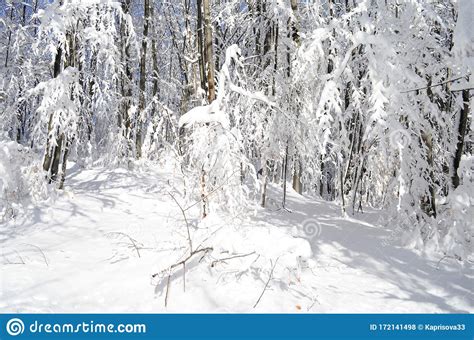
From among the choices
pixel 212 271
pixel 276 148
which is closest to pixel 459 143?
pixel 276 148

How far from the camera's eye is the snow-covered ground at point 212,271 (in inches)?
149

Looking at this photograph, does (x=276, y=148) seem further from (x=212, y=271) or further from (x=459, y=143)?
(x=212, y=271)

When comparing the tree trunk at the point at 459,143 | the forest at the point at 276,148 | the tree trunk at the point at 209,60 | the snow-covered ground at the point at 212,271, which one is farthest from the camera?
the tree trunk at the point at 459,143

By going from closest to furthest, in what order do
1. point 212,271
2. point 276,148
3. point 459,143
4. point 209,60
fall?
point 212,271
point 209,60
point 459,143
point 276,148

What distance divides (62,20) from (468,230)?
8.49m

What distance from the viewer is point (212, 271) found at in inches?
173

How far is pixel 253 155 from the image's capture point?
9.62 metres

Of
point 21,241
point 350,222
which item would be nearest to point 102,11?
point 21,241

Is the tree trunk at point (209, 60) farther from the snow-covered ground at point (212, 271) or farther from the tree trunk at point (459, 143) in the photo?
the tree trunk at point (459, 143)

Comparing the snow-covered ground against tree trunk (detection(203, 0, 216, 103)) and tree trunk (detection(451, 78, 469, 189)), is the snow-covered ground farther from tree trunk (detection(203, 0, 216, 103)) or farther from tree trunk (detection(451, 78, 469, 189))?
tree trunk (detection(203, 0, 216, 103))

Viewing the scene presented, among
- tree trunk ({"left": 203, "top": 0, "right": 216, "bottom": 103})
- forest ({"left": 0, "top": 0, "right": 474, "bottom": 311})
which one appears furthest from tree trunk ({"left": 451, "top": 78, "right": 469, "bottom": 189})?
tree trunk ({"left": 203, "top": 0, "right": 216, "bottom": 103})

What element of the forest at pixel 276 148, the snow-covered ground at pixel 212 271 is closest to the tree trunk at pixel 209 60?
the forest at pixel 276 148

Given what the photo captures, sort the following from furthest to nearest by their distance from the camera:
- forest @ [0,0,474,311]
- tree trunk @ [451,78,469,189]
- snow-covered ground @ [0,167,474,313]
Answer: tree trunk @ [451,78,469,189]
forest @ [0,0,474,311]
snow-covered ground @ [0,167,474,313]

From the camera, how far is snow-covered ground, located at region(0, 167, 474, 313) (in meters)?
3.79
